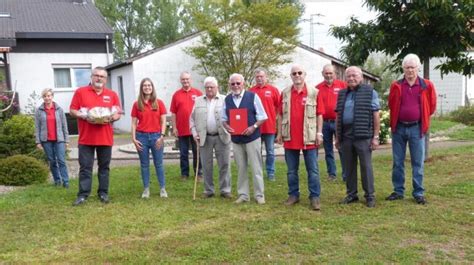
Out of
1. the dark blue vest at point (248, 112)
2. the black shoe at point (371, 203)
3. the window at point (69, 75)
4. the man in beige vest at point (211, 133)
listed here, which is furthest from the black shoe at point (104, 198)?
the window at point (69, 75)

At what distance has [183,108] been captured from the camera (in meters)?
8.20

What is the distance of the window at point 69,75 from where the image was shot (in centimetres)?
2002

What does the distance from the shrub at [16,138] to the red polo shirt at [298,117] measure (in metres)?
6.42

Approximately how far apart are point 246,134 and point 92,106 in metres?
2.16

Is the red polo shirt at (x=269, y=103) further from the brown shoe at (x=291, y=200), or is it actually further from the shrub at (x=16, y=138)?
the shrub at (x=16, y=138)

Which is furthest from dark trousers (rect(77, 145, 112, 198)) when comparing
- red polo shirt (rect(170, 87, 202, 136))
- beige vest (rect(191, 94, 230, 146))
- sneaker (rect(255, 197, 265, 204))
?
sneaker (rect(255, 197, 265, 204))

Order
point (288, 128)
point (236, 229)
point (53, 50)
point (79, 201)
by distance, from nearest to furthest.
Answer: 1. point (236, 229)
2. point (288, 128)
3. point (79, 201)
4. point (53, 50)

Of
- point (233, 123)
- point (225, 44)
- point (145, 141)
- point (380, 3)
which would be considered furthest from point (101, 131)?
point (225, 44)

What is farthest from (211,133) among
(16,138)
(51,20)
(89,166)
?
(51,20)

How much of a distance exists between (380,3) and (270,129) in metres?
3.46

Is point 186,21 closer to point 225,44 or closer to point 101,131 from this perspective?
point 225,44

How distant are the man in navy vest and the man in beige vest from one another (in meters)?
0.30

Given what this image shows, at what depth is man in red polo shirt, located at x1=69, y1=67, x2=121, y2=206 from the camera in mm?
6496

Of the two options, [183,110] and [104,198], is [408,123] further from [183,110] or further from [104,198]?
[104,198]
